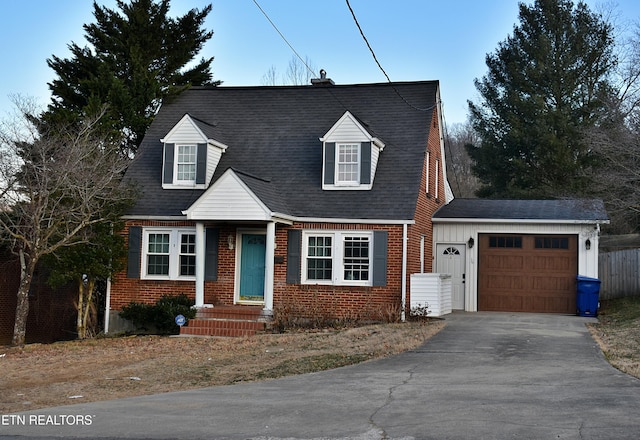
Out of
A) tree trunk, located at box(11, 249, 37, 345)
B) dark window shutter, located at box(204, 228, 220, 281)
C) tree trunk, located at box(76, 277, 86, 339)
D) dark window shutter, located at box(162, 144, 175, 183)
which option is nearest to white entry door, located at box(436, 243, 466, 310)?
dark window shutter, located at box(204, 228, 220, 281)

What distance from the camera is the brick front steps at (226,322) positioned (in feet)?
59.4

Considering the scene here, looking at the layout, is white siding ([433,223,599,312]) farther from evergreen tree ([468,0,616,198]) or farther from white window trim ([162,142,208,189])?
evergreen tree ([468,0,616,198])

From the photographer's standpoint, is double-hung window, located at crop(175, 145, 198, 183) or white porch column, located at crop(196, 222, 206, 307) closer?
white porch column, located at crop(196, 222, 206, 307)

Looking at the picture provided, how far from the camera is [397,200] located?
19.3 m

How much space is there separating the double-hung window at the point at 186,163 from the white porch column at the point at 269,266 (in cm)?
390

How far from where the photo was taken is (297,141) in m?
22.0

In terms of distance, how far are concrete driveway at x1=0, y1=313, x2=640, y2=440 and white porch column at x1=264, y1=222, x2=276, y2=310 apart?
241 inches

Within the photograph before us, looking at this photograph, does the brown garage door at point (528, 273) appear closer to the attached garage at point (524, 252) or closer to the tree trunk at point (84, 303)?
the attached garage at point (524, 252)

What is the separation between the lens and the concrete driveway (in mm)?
7648

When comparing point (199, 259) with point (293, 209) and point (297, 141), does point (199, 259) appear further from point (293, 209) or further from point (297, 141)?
point (297, 141)

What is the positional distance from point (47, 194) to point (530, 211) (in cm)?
1429

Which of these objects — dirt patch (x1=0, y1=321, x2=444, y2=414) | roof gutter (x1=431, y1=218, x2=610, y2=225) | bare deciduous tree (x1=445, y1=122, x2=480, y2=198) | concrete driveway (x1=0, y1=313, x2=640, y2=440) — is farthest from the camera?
bare deciduous tree (x1=445, y1=122, x2=480, y2=198)

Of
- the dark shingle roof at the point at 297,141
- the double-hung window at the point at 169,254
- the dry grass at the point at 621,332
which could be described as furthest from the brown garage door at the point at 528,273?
the double-hung window at the point at 169,254

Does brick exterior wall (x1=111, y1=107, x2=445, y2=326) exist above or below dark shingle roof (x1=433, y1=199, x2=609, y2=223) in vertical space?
below
